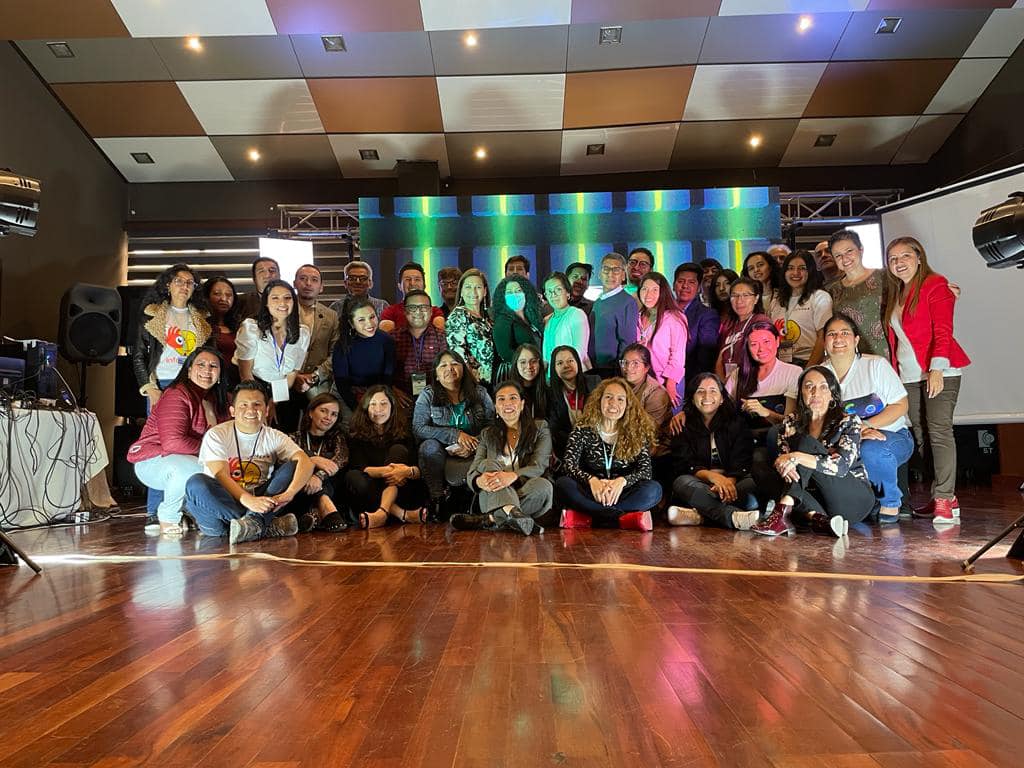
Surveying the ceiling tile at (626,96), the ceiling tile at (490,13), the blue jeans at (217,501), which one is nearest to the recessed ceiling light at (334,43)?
the ceiling tile at (490,13)

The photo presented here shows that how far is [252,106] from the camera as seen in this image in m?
5.92

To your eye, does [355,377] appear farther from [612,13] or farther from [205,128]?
[205,128]

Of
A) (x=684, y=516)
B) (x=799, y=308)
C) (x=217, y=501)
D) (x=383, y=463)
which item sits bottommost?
(x=684, y=516)

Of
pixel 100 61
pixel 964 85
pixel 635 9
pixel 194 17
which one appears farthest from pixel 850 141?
pixel 100 61

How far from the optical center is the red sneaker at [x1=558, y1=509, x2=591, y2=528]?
3.37m

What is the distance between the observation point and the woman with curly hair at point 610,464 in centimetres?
331

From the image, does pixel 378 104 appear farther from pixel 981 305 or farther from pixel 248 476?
pixel 981 305

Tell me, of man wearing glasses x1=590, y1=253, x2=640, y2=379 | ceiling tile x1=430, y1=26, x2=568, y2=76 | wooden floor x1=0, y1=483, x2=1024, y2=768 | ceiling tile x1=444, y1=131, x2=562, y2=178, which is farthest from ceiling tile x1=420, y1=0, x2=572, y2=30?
wooden floor x1=0, y1=483, x2=1024, y2=768

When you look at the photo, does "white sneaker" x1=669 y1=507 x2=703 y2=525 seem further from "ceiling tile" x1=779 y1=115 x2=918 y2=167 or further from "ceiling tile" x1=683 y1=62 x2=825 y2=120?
"ceiling tile" x1=779 y1=115 x2=918 y2=167

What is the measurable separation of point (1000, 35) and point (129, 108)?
6848mm

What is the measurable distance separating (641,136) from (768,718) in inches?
238

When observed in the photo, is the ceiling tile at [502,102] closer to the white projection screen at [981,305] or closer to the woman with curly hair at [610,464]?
the white projection screen at [981,305]

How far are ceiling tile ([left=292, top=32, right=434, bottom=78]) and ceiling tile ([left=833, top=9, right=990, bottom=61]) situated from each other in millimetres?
3159

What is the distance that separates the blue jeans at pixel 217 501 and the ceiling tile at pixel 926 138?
20.0 ft
